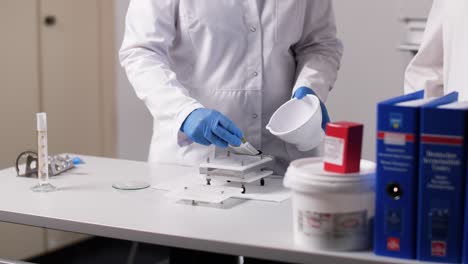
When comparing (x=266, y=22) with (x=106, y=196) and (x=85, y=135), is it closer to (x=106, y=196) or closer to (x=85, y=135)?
(x=106, y=196)

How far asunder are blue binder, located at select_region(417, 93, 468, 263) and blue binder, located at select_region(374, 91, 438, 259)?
1 cm

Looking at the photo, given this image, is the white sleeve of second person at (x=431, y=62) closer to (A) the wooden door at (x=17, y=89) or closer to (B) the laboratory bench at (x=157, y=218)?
(B) the laboratory bench at (x=157, y=218)

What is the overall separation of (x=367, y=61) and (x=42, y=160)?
1.91m

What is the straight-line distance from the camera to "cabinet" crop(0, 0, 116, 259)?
3.22m

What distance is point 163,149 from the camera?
2176 mm

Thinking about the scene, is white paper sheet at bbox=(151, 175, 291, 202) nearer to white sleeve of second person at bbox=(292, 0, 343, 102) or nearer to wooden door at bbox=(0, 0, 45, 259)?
white sleeve of second person at bbox=(292, 0, 343, 102)

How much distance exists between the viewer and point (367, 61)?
3.35 m

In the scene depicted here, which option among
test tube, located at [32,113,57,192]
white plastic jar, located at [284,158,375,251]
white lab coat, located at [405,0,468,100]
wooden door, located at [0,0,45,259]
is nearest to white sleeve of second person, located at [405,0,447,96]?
white lab coat, located at [405,0,468,100]

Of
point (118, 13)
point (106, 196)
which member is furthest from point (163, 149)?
point (118, 13)

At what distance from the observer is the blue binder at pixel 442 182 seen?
126 cm

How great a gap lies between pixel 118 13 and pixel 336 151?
2.53 meters

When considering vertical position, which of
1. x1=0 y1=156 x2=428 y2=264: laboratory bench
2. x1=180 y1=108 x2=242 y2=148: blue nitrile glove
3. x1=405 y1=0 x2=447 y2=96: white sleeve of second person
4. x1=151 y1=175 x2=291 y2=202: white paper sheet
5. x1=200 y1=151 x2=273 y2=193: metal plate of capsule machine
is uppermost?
x1=405 y1=0 x2=447 y2=96: white sleeve of second person

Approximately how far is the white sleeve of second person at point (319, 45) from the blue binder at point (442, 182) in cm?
86

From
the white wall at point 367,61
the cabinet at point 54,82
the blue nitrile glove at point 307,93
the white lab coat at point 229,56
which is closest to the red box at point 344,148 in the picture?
the blue nitrile glove at point 307,93
